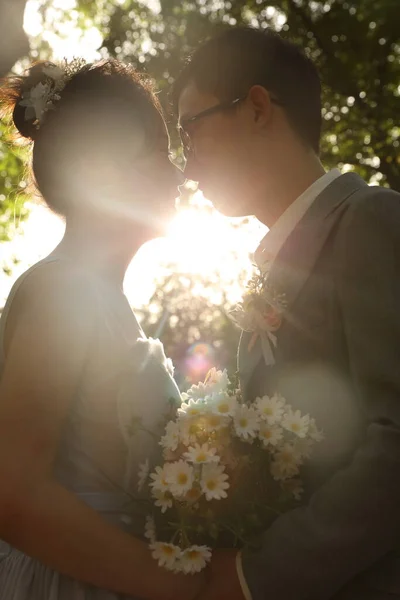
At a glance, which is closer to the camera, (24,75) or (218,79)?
(218,79)

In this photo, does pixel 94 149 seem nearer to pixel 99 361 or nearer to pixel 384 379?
pixel 99 361

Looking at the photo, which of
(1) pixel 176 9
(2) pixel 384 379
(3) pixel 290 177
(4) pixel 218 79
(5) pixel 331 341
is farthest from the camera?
(1) pixel 176 9

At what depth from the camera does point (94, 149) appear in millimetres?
3689

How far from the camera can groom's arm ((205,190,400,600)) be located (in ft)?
7.86

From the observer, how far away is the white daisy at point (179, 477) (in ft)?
8.09

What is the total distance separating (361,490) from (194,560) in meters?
0.62

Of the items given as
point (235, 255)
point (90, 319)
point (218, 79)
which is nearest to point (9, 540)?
point (90, 319)

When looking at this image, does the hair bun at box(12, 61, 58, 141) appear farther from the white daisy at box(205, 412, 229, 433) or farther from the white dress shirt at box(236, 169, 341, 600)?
the white daisy at box(205, 412, 229, 433)

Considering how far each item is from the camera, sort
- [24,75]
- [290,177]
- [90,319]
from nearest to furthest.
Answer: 1. [90,319]
2. [290,177]
3. [24,75]

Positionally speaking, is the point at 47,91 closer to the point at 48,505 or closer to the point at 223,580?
the point at 48,505

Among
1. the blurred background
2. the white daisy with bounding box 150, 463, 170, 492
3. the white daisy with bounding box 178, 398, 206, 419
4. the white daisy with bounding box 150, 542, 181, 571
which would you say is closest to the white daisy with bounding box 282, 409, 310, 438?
the white daisy with bounding box 178, 398, 206, 419

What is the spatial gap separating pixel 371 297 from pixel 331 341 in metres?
0.26

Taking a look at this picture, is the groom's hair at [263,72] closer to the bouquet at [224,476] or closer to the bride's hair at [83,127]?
the bride's hair at [83,127]

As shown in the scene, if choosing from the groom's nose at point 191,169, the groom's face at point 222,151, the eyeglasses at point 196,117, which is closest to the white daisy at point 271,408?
the groom's face at point 222,151
